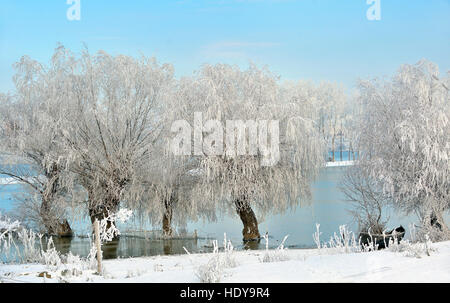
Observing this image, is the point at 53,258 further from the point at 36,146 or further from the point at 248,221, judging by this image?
the point at 36,146

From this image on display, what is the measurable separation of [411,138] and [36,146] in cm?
899

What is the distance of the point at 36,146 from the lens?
13.4 meters

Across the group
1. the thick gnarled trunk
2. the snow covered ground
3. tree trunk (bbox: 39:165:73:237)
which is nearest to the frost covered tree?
the thick gnarled trunk

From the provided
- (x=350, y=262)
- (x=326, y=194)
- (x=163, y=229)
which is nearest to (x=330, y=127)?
→ (x=326, y=194)

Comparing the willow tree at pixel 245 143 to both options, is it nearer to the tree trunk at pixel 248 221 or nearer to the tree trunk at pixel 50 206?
the tree trunk at pixel 248 221

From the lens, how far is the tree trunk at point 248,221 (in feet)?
40.9

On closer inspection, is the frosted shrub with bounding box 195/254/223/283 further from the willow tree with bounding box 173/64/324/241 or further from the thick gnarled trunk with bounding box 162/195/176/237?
the thick gnarled trunk with bounding box 162/195/176/237

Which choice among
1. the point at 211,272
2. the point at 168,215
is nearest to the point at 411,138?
the point at 168,215

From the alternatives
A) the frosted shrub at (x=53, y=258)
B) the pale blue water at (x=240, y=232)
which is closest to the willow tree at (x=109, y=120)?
the pale blue water at (x=240, y=232)

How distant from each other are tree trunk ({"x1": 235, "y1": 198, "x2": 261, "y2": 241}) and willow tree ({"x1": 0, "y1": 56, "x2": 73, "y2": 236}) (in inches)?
163

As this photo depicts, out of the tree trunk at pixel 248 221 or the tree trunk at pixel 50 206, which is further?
the tree trunk at pixel 50 206

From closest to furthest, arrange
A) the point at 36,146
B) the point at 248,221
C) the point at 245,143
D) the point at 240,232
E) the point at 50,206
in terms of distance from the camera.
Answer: the point at 245,143 < the point at 248,221 < the point at 36,146 < the point at 240,232 < the point at 50,206

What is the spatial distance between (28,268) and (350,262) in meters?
3.69
